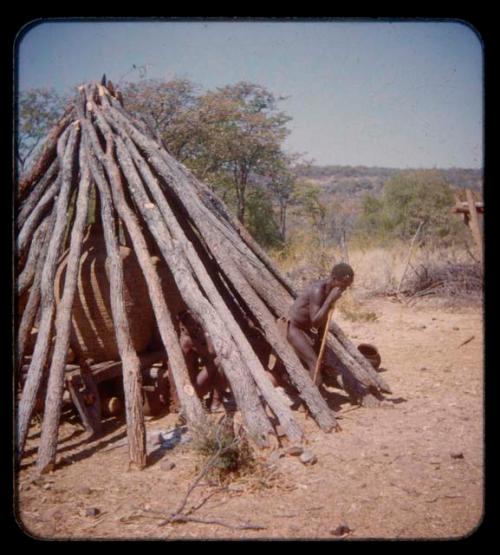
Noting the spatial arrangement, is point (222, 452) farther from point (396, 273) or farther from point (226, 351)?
point (396, 273)

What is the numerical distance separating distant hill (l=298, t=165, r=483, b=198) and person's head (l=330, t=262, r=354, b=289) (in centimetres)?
3272

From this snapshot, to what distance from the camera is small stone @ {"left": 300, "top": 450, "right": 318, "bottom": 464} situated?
12.5 feet

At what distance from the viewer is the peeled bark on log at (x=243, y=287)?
14.8 feet

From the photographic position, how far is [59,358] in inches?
171

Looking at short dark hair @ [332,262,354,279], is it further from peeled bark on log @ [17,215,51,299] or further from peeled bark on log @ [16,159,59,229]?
peeled bark on log @ [16,159,59,229]

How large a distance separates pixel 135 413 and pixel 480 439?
2.92 m

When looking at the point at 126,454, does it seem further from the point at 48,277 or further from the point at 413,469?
the point at 413,469

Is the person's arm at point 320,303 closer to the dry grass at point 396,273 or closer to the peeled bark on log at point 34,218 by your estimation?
the peeled bark on log at point 34,218

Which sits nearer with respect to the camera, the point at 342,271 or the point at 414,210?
the point at 342,271

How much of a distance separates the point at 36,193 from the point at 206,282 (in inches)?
94.8

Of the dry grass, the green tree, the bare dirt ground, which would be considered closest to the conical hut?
the bare dirt ground

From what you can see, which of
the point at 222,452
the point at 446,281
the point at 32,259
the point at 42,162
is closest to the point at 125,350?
the point at 222,452

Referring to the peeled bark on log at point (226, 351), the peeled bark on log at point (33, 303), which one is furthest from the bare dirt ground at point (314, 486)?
the peeled bark on log at point (33, 303)
